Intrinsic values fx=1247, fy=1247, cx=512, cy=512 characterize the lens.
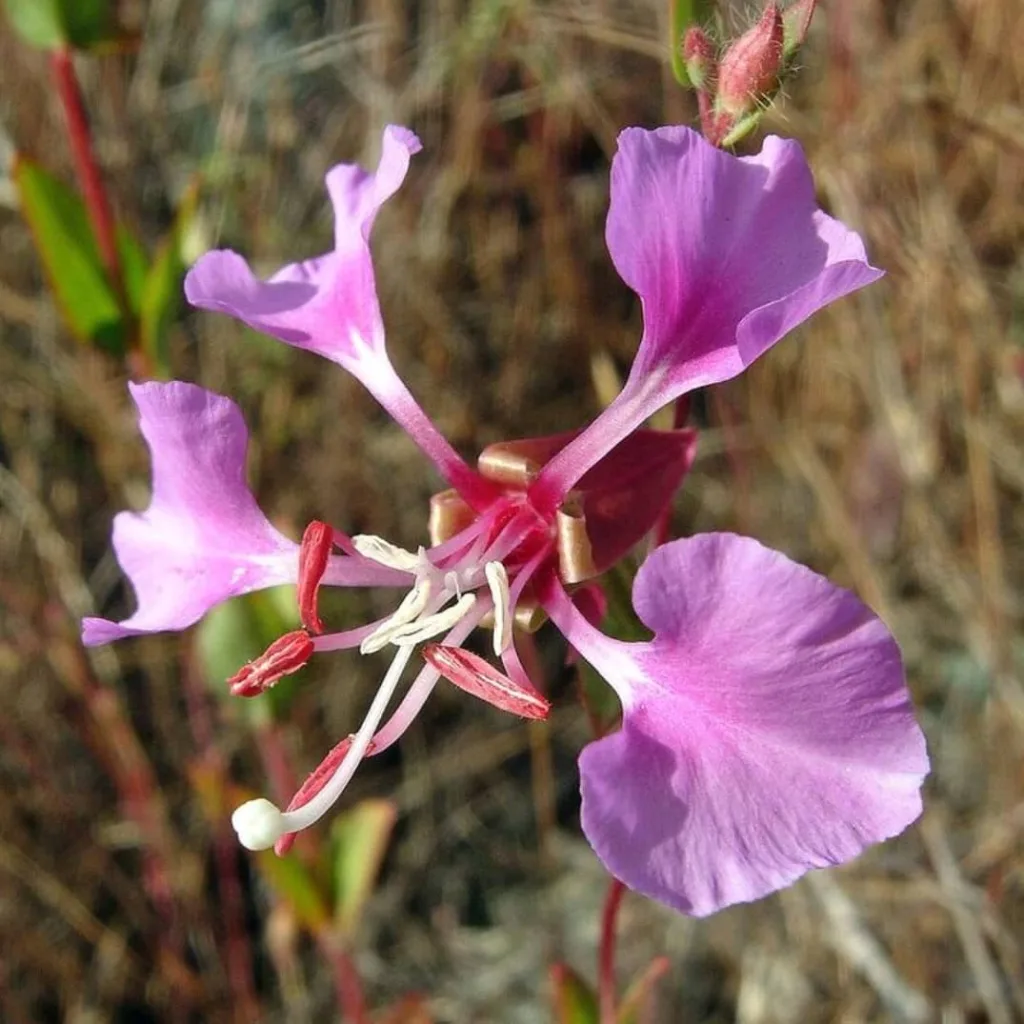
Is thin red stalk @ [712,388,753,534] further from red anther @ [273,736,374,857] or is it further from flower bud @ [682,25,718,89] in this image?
red anther @ [273,736,374,857]

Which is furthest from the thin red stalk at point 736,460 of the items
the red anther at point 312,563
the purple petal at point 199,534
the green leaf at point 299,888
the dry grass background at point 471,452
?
→ the red anther at point 312,563

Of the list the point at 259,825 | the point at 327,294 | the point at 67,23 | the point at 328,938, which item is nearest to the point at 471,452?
the point at 328,938

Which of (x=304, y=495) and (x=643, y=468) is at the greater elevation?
(x=643, y=468)

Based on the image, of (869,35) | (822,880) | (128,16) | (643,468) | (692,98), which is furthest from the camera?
(128,16)

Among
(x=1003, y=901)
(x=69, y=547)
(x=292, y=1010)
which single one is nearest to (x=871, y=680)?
(x=1003, y=901)

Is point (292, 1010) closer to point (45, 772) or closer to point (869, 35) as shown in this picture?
point (45, 772)

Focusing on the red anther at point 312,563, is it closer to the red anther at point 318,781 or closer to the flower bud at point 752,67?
the red anther at point 318,781

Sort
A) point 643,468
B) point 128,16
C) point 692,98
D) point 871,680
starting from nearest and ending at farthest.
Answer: point 871,680 < point 643,468 < point 692,98 < point 128,16
